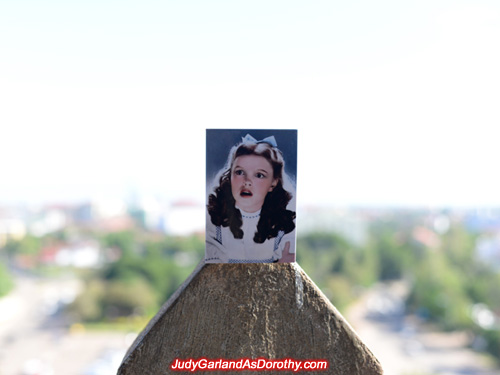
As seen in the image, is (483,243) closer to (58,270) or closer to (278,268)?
(58,270)

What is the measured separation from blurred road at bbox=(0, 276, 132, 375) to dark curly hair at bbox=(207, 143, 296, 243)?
57.0ft

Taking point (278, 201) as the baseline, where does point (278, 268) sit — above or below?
below

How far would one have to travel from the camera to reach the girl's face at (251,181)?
8.16ft

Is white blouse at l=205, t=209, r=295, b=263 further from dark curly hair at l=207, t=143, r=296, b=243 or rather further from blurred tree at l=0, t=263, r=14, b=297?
blurred tree at l=0, t=263, r=14, b=297

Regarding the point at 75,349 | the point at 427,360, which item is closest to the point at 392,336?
the point at 427,360

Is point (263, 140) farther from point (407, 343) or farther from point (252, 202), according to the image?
point (407, 343)

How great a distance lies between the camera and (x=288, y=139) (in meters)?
2.47

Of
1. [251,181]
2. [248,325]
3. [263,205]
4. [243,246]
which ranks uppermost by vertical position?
[251,181]

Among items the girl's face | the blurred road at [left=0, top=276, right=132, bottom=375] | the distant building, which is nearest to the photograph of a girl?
the girl's face

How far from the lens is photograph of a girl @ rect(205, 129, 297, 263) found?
247 cm

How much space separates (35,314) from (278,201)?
115 ft

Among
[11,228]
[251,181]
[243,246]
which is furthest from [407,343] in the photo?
[11,228]

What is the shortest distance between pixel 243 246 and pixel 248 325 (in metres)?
0.44

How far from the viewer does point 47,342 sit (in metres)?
27.1
